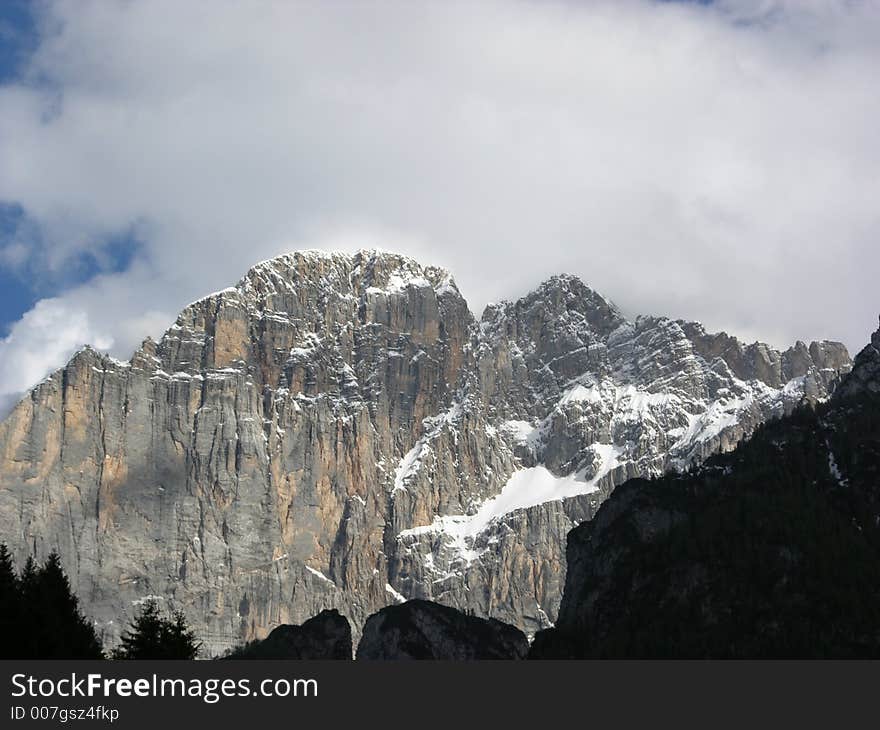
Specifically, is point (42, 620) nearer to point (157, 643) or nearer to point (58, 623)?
point (58, 623)

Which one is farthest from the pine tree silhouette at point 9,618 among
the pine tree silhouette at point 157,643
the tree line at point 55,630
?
the pine tree silhouette at point 157,643

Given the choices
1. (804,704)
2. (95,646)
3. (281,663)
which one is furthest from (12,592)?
(804,704)

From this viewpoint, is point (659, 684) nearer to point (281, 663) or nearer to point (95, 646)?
point (281, 663)

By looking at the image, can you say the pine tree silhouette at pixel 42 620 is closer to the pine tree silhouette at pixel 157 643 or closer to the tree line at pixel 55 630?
the tree line at pixel 55 630

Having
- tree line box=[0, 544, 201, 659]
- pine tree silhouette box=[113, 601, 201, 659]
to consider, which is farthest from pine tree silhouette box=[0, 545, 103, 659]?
pine tree silhouette box=[113, 601, 201, 659]

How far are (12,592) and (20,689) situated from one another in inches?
Result: 640

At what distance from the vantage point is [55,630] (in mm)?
90938

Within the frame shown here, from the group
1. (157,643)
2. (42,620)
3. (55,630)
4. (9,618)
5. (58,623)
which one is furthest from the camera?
(58,623)

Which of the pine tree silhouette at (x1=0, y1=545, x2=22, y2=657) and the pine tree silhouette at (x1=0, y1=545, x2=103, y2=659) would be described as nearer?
the pine tree silhouette at (x1=0, y1=545, x2=22, y2=657)

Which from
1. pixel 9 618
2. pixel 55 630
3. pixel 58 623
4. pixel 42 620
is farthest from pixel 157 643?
pixel 9 618

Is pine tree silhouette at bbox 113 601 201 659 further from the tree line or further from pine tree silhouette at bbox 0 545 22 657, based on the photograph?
pine tree silhouette at bbox 0 545 22 657

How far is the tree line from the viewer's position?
88.3 metres

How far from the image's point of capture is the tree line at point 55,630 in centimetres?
8826

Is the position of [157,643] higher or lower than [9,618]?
lower
